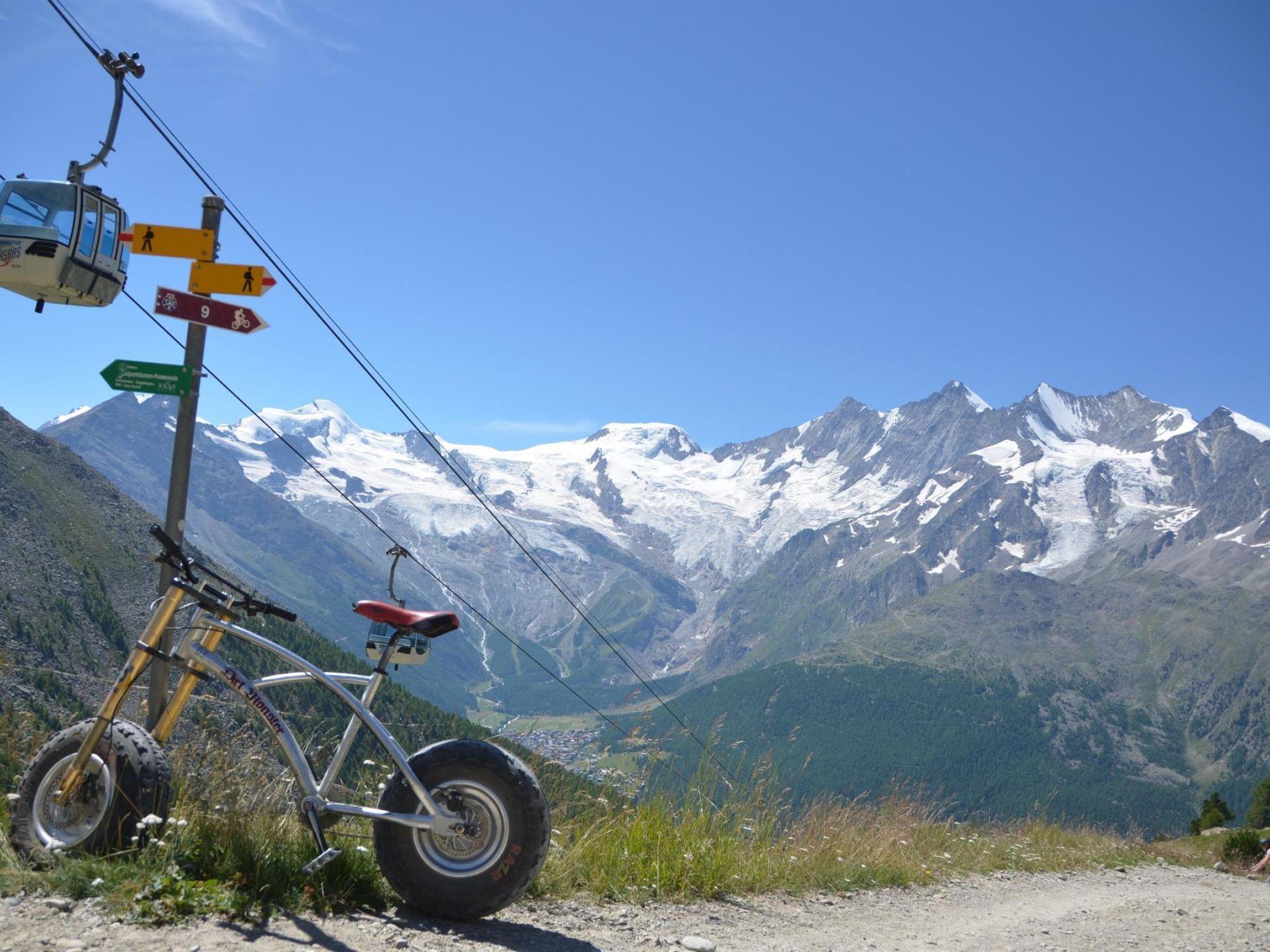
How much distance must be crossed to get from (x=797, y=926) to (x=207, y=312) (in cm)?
737

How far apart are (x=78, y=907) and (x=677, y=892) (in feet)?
15.2

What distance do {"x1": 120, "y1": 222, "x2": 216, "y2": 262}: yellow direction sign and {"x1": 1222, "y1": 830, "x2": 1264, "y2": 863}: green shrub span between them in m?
22.0

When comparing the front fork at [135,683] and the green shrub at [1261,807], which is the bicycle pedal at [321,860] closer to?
the front fork at [135,683]

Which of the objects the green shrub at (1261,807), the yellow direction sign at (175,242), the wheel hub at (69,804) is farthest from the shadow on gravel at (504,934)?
the green shrub at (1261,807)

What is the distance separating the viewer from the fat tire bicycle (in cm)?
622

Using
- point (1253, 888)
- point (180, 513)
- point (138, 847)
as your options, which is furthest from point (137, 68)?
point (1253, 888)

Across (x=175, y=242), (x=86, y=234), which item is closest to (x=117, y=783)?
(x=175, y=242)

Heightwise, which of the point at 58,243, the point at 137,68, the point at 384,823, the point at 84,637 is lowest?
the point at 84,637

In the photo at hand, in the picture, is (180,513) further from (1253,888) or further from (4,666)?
(1253,888)

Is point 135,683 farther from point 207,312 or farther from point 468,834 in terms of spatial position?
point 207,312

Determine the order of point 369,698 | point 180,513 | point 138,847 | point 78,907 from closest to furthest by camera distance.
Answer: point 78,907, point 138,847, point 369,698, point 180,513

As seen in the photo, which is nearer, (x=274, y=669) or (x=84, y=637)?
(x=274, y=669)

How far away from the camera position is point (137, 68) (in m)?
9.29

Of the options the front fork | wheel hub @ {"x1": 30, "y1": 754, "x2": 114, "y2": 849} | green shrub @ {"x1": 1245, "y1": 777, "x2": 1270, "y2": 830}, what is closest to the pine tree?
green shrub @ {"x1": 1245, "y1": 777, "x2": 1270, "y2": 830}
